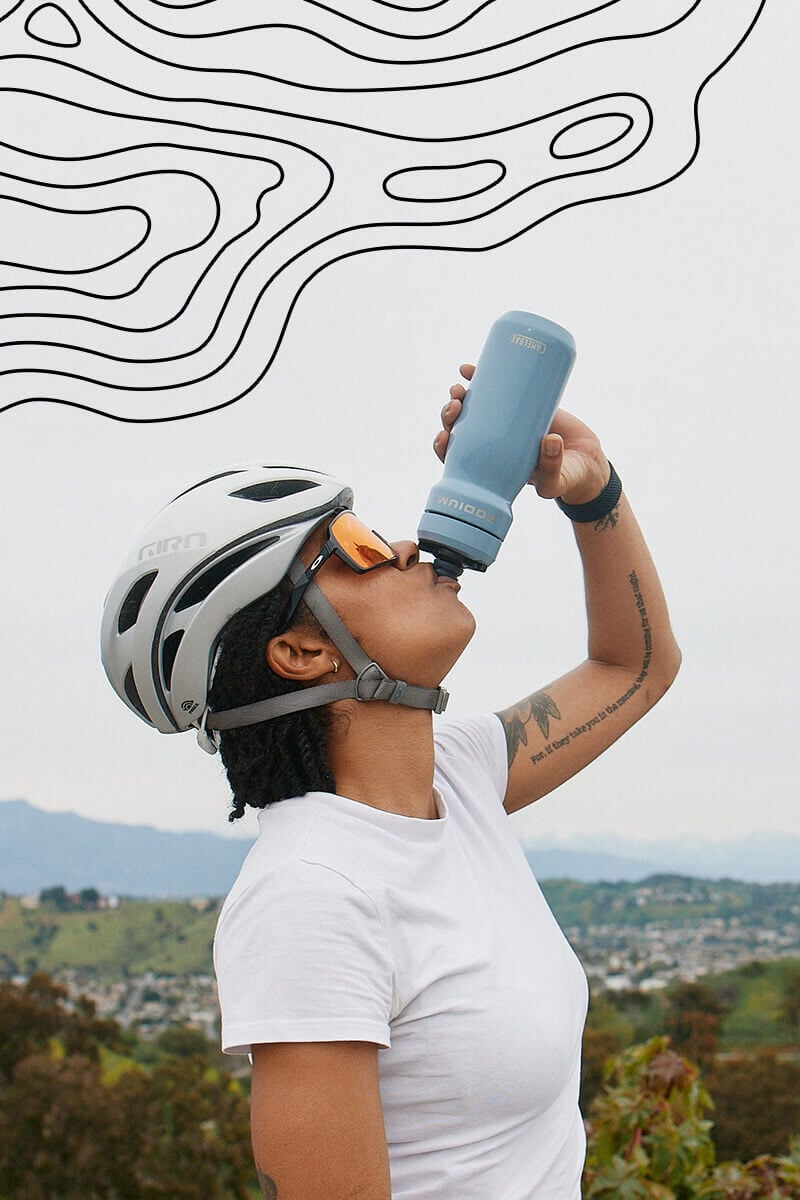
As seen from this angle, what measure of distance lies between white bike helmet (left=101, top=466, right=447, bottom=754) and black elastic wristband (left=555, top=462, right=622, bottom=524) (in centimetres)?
58

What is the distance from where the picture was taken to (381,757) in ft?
6.85

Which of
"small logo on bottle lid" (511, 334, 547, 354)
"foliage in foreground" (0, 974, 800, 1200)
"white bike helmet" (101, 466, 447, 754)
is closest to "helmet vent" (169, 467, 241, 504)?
"white bike helmet" (101, 466, 447, 754)

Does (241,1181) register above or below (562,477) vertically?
below

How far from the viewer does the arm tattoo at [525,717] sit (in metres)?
2.56

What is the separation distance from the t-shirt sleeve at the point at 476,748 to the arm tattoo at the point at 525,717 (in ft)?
0.06

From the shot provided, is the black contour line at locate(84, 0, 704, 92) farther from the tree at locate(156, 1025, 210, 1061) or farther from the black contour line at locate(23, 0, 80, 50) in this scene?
the tree at locate(156, 1025, 210, 1061)

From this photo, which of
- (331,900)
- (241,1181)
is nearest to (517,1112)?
(331,900)

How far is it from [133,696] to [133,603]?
0.63 ft

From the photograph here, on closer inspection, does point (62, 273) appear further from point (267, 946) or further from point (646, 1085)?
point (646, 1085)

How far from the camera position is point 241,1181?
5414 mm

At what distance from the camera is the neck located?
206 centimetres

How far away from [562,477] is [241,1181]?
422 centimetres

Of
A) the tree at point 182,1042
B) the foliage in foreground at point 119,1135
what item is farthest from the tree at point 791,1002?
the tree at point 182,1042

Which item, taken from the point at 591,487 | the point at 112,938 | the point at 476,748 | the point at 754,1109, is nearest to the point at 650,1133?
the point at 754,1109
